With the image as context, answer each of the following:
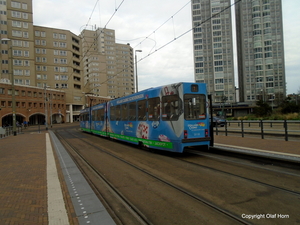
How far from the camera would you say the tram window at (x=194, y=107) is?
971cm

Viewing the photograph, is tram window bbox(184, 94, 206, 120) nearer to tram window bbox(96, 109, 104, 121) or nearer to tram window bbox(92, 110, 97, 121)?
tram window bbox(96, 109, 104, 121)

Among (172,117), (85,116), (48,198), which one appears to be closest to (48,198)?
(48,198)

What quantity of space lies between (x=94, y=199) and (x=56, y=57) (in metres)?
76.3

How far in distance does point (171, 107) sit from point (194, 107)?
3.16 ft

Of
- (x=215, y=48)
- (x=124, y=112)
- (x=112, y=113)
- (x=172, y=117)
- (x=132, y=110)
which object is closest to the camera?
(x=172, y=117)

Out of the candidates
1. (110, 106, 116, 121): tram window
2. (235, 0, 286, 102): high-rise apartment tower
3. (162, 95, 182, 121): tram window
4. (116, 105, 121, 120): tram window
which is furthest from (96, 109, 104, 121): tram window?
(235, 0, 286, 102): high-rise apartment tower

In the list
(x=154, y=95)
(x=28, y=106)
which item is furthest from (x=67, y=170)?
(x=28, y=106)

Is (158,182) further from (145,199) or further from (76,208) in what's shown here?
(76,208)

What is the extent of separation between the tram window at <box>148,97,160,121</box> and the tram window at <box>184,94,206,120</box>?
1.56 meters

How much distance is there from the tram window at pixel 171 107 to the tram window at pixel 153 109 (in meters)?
0.46

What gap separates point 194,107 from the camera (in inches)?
392

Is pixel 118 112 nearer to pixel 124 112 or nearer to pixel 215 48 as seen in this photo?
pixel 124 112

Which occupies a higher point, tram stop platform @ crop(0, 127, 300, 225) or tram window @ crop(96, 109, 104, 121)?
tram window @ crop(96, 109, 104, 121)

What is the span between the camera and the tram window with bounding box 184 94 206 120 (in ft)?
31.9
